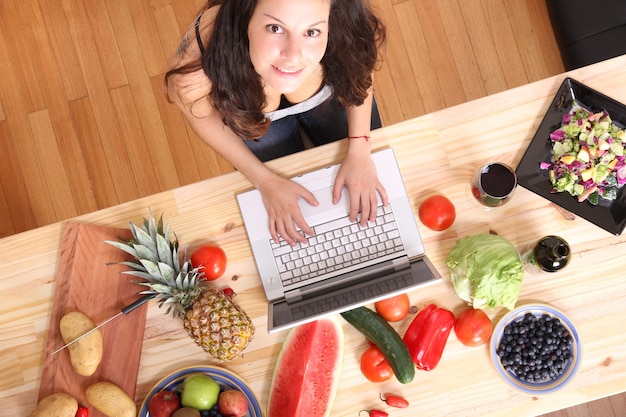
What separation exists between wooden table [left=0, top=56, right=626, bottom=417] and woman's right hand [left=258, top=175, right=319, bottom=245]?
7 cm

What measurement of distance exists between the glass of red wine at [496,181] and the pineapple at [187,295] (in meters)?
0.66

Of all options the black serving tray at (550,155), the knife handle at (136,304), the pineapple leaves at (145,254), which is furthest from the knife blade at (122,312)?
the black serving tray at (550,155)

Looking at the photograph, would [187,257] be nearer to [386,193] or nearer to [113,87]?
[386,193]

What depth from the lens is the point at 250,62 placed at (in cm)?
120

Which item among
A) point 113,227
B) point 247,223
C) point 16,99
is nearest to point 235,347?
point 247,223

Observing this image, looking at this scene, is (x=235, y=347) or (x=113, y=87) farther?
(x=113, y=87)

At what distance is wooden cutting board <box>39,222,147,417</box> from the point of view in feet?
4.09

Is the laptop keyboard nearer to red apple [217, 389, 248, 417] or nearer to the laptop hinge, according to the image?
the laptop hinge

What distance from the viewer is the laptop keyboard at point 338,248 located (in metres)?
1.29

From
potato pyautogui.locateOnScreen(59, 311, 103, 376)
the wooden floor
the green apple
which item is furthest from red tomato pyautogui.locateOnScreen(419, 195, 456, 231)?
the wooden floor

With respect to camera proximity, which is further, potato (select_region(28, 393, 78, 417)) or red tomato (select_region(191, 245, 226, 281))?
red tomato (select_region(191, 245, 226, 281))

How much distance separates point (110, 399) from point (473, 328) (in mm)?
893

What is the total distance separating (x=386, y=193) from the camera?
1.32 m

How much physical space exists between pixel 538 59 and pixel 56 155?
2.12 m
